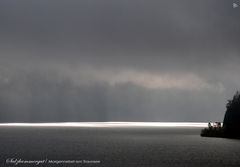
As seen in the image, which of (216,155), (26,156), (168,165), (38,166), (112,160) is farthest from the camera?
(216,155)

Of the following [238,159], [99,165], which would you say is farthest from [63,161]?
[238,159]

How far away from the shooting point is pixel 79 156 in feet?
437

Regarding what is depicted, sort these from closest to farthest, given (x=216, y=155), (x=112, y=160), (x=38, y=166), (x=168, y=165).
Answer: (x=38, y=166)
(x=168, y=165)
(x=112, y=160)
(x=216, y=155)

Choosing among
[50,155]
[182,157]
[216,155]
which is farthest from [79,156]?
[216,155]

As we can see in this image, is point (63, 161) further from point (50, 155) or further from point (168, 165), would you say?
point (168, 165)

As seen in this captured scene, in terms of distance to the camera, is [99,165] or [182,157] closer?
[99,165]

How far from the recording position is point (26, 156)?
429 ft

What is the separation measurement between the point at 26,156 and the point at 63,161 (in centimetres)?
1816

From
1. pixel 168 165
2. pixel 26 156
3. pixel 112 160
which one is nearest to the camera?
pixel 168 165

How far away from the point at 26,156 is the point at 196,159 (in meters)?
49.6

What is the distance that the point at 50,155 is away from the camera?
439 feet

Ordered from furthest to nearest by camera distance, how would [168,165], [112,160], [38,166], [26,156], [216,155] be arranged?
[216,155]
[26,156]
[112,160]
[168,165]
[38,166]

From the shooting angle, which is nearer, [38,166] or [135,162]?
[38,166]

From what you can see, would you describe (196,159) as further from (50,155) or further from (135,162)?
(50,155)
